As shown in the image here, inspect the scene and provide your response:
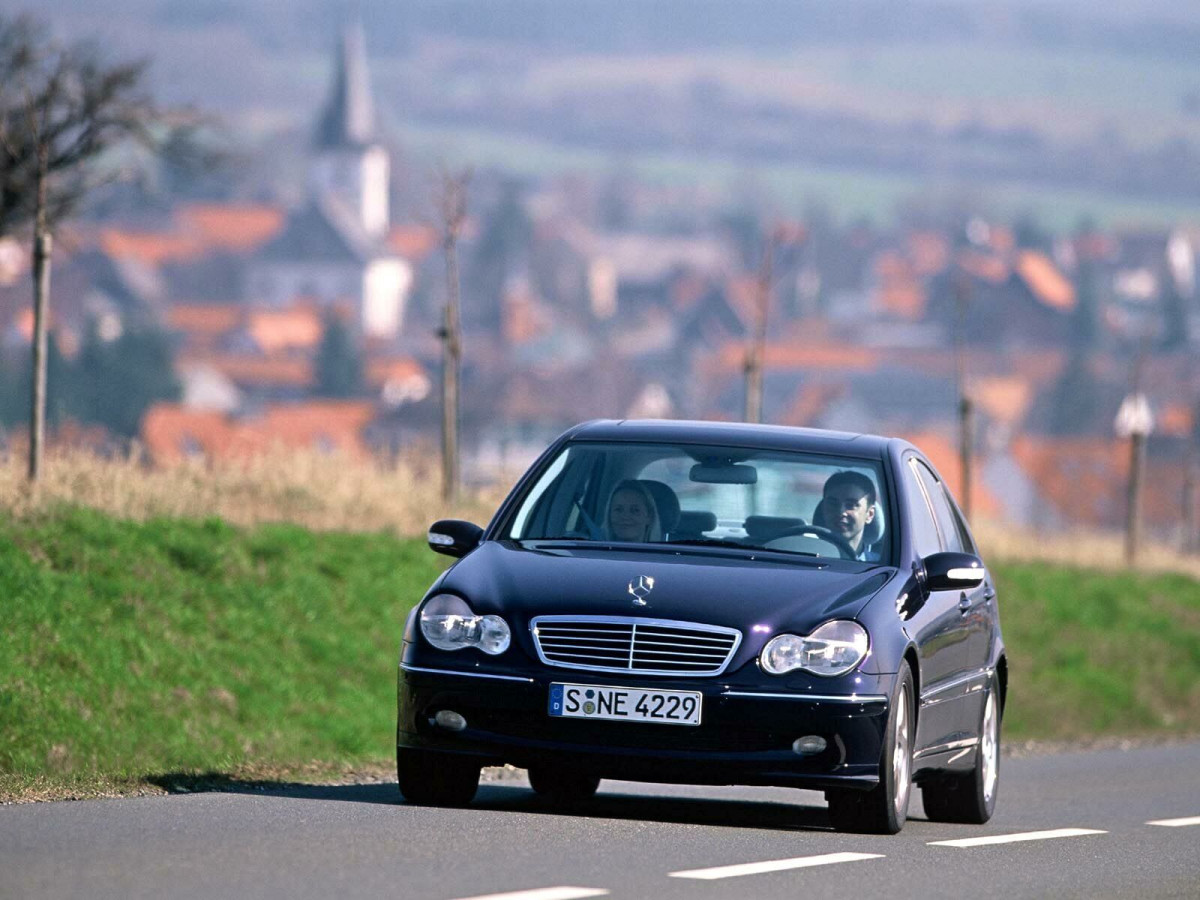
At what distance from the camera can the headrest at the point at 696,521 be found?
420 inches

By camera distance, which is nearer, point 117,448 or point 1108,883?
point 1108,883

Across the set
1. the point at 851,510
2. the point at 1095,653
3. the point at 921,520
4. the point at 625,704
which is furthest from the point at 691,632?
the point at 1095,653

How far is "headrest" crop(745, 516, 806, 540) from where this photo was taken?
10.6m

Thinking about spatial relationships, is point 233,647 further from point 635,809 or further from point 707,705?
point 707,705

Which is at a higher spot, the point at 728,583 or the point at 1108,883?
the point at 728,583

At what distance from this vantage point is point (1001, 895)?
8406mm

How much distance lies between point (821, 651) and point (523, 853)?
5.21ft

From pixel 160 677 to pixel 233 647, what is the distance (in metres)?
1.33

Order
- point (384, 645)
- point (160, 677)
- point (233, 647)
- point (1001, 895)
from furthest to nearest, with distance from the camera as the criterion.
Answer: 1. point (384, 645)
2. point (233, 647)
3. point (160, 677)
4. point (1001, 895)

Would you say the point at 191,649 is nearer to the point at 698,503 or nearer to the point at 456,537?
the point at 456,537

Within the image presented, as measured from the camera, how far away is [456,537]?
35.1 feet

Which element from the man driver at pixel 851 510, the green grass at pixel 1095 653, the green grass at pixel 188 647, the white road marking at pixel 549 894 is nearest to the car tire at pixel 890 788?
the man driver at pixel 851 510

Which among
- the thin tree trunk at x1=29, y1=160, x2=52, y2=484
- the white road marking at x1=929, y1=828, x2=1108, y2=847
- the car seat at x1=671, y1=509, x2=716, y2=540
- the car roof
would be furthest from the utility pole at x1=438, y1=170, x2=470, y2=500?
the car seat at x1=671, y1=509, x2=716, y2=540

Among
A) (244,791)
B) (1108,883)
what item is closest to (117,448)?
(244,791)
